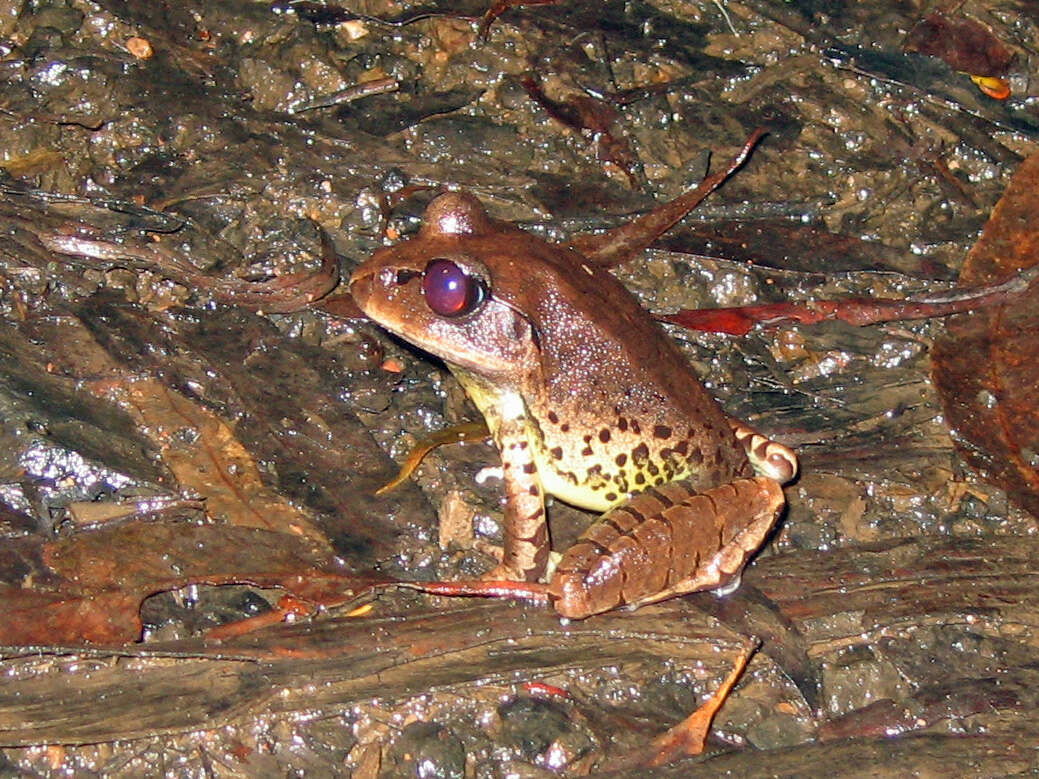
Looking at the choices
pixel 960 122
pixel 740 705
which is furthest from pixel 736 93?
pixel 740 705

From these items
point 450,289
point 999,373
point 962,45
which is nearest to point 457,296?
point 450,289

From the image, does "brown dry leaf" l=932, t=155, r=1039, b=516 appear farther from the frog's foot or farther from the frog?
the frog

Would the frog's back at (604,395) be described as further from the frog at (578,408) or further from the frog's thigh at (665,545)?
the frog's thigh at (665,545)

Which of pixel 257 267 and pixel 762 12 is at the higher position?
pixel 762 12

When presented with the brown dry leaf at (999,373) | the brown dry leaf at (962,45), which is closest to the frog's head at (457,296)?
the brown dry leaf at (999,373)

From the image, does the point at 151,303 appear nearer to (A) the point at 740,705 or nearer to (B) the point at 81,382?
(B) the point at 81,382

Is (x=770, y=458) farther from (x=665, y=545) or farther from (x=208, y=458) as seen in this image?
(x=208, y=458)

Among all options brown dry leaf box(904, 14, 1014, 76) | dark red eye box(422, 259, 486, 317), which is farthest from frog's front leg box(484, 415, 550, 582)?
brown dry leaf box(904, 14, 1014, 76)
